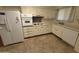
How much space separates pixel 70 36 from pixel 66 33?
0.21ft

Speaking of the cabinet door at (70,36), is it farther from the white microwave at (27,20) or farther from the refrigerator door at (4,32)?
the refrigerator door at (4,32)

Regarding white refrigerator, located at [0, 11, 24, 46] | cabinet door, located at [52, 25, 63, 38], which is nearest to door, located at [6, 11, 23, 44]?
white refrigerator, located at [0, 11, 24, 46]

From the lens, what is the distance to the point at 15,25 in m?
0.91

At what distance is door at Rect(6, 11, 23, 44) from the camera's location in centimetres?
86

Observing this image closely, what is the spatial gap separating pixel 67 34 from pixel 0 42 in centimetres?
92

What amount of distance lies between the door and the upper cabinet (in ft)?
1.86

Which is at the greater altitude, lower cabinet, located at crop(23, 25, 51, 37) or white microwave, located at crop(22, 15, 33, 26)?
white microwave, located at crop(22, 15, 33, 26)

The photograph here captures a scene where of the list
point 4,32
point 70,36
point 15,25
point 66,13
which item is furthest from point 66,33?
point 4,32

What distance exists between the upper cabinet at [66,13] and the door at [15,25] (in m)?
0.57

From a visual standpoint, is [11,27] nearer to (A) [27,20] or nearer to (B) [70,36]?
(A) [27,20]

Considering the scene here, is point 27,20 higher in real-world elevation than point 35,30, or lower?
higher

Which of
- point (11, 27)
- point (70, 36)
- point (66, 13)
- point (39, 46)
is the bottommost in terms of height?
point (39, 46)

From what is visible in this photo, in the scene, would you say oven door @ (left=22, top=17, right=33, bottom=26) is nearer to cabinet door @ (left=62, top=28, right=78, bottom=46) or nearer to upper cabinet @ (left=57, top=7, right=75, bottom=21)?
upper cabinet @ (left=57, top=7, right=75, bottom=21)
